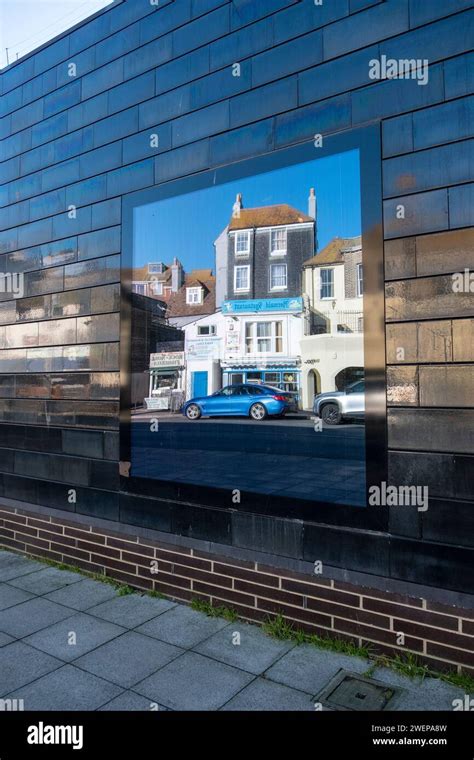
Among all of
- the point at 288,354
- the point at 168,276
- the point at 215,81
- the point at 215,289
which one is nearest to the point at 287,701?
the point at 288,354

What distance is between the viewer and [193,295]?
16.2 ft

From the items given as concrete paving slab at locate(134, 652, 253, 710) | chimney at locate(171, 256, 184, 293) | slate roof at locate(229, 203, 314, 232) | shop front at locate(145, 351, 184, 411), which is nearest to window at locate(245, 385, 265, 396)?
shop front at locate(145, 351, 184, 411)

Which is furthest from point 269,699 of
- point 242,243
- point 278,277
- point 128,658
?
point 242,243

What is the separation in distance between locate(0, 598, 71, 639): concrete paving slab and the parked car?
302 centimetres

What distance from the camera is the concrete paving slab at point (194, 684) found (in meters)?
3.40

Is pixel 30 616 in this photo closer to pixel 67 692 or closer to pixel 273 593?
pixel 67 692

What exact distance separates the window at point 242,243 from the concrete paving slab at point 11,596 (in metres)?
4.00

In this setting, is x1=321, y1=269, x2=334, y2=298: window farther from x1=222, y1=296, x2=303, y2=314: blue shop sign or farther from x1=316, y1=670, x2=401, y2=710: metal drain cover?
x1=316, y1=670, x2=401, y2=710: metal drain cover

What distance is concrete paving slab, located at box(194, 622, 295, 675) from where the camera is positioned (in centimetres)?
384

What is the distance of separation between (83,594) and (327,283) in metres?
3.89

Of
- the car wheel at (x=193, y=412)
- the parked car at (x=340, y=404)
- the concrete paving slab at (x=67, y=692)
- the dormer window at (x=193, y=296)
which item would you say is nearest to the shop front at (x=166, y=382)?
the car wheel at (x=193, y=412)

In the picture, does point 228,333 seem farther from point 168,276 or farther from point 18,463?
point 18,463
